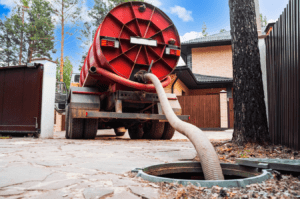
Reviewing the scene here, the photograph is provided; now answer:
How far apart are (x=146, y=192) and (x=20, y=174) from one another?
1.11 m

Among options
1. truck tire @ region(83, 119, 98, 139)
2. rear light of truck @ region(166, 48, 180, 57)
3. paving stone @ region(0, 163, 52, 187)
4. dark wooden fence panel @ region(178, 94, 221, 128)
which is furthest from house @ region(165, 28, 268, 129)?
paving stone @ region(0, 163, 52, 187)

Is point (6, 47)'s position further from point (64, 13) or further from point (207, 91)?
point (207, 91)

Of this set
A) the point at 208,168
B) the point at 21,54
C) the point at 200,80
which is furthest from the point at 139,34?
the point at 21,54

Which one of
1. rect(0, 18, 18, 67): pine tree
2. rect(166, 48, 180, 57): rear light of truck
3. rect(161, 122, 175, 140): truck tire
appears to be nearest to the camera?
rect(166, 48, 180, 57): rear light of truck

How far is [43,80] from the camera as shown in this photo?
698 cm

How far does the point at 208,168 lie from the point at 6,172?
1.74 m

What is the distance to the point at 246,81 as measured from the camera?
3.79 metres

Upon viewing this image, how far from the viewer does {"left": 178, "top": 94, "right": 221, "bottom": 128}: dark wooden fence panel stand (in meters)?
14.4

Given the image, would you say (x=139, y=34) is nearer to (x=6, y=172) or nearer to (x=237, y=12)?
(x=237, y=12)

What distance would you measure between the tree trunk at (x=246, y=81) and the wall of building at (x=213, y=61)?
15838mm

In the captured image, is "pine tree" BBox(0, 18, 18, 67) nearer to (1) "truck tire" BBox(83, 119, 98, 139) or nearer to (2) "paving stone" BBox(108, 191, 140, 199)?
(1) "truck tire" BBox(83, 119, 98, 139)

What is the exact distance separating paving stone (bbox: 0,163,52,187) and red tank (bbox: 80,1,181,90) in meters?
3.35

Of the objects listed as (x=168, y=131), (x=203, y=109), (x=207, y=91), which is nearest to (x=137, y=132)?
(x=168, y=131)

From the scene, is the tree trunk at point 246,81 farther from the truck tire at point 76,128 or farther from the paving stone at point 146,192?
the truck tire at point 76,128
